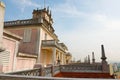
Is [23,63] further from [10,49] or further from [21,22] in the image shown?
[21,22]

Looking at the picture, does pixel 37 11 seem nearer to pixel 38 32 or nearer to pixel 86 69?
pixel 38 32

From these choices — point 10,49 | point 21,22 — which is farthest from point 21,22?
point 10,49

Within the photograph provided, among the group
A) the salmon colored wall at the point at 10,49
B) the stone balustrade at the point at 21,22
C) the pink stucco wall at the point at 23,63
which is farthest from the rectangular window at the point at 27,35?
the salmon colored wall at the point at 10,49

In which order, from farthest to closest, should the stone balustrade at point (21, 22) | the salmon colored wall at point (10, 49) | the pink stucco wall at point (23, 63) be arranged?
1. the stone balustrade at point (21, 22)
2. the pink stucco wall at point (23, 63)
3. the salmon colored wall at point (10, 49)

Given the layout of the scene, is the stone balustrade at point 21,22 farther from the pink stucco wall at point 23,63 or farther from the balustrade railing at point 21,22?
the pink stucco wall at point 23,63

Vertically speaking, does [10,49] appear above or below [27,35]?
below

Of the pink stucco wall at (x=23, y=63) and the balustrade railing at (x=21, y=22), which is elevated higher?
the balustrade railing at (x=21, y=22)

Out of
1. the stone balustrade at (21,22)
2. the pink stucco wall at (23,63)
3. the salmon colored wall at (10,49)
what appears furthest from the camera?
the stone balustrade at (21,22)

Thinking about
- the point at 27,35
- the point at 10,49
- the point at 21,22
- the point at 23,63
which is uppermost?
the point at 21,22

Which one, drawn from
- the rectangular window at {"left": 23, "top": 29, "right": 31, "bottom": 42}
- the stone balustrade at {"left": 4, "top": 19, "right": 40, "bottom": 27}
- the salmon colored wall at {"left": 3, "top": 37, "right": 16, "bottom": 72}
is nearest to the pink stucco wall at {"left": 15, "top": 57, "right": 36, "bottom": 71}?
the salmon colored wall at {"left": 3, "top": 37, "right": 16, "bottom": 72}

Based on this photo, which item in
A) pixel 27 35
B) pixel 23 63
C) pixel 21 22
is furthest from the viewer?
pixel 21 22

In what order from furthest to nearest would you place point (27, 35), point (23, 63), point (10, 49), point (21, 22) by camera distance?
point (21, 22) → point (27, 35) → point (23, 63) → point (10, 49)

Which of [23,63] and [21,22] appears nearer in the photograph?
[23,63]

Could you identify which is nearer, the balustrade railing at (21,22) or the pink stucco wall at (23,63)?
the pink stucco wall at (23,63)
